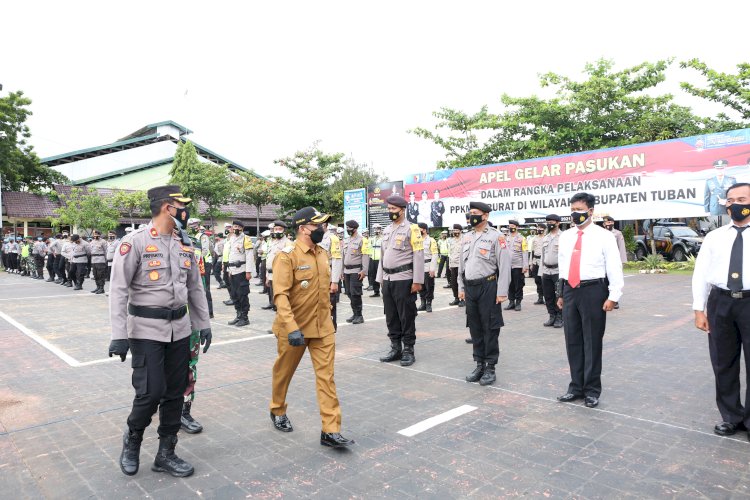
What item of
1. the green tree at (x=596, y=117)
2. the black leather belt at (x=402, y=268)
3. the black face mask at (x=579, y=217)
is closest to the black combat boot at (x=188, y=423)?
the black leather belt at (x=402, y=268)

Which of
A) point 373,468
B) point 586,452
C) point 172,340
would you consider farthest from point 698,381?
point 172,340

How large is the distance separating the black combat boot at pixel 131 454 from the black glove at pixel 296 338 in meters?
1.13

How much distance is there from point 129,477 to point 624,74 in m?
22.2

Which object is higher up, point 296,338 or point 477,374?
point 296,338

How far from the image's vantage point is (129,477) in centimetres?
337

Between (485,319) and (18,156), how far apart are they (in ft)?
126

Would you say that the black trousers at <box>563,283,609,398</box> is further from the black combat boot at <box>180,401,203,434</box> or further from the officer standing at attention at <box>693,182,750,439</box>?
the black combat boot at <box>180,401,203,434</box>

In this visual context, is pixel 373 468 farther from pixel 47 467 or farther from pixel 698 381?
pixel 698 381

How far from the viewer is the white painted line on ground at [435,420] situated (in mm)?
4090

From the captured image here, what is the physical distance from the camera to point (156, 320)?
3.29m

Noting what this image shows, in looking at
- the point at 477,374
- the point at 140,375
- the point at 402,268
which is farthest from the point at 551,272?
the point at 140,375

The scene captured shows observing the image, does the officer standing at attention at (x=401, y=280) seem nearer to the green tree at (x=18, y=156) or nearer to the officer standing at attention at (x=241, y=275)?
the officer standing at attention at (x=241, y=275)

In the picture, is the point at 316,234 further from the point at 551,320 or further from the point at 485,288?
the point at 551,320

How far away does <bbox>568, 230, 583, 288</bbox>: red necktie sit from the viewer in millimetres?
4820
